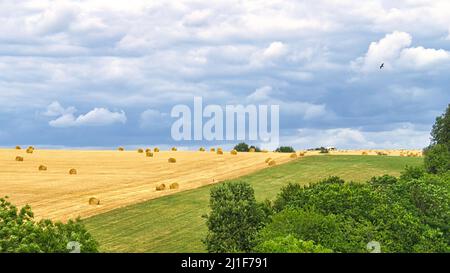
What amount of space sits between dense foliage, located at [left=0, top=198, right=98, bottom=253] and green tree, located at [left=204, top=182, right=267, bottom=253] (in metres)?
16.7

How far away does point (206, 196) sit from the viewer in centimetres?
8862

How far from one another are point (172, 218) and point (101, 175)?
3028cm

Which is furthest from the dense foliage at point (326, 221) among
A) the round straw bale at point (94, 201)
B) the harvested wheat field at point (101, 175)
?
the round straw bale at point (94, 201)

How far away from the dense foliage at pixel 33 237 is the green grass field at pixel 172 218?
21.3 meters

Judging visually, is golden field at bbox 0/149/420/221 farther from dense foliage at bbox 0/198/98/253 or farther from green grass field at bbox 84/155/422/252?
dense foliage at bbox 0/198/98/253

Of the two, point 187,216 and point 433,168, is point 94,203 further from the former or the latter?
point 433,168

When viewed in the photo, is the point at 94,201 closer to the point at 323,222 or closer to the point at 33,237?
the point at 323,222

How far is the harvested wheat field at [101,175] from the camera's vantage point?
81812 millimetres

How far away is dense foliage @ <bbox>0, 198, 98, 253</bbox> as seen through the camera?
36125mm

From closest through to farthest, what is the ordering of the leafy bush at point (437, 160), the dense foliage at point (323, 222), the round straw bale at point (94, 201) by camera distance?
the dense foliage at point (323, 222)
the round straw bale at point (94, 201)
the leafy bush at point (437, 160)

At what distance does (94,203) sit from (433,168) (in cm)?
4721

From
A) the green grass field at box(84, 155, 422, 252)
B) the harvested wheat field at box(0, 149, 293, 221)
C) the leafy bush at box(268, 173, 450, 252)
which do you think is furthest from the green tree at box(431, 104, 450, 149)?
the leafy bush at box(268, 173, 450, 252)

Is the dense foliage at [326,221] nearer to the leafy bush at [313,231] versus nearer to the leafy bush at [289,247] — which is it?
the leafy bush at [313,231]
